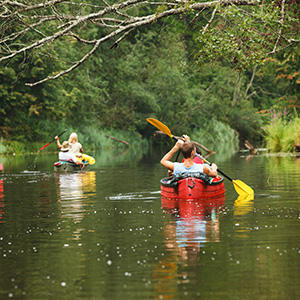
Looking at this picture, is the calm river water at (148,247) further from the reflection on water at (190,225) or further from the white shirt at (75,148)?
the white shirt at (75,148)

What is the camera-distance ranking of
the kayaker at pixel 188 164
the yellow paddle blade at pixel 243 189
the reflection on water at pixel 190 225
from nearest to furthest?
the reflection on water at pixel 190 225
the kayaker at pixel 188 164
the yellow paddle blade at pixel 243 189

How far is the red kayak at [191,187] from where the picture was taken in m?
14.5

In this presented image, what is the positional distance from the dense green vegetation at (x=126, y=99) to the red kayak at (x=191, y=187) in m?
30.8

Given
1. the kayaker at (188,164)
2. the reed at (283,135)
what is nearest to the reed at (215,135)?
the reed at (283,135)

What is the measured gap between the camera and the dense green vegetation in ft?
159

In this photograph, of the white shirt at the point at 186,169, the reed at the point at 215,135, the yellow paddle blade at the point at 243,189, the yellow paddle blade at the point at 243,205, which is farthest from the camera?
the reed at the point at 215,135

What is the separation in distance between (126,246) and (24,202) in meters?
6.60

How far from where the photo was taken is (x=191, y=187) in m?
14.4

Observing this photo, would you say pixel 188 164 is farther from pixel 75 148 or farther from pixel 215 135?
pixel 215 135

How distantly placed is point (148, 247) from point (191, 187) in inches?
220

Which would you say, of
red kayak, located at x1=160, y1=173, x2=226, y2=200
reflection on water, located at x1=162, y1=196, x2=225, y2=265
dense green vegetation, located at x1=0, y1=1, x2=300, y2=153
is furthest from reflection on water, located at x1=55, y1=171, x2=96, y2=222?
dense green vegetation, located at x1=0, y1=1, x2=300, y2=153


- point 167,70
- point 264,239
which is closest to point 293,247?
point 264,239

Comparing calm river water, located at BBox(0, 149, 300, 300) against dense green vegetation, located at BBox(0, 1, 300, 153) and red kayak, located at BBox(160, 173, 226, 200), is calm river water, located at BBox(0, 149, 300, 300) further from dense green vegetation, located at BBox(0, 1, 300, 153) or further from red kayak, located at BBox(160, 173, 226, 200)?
dense green vegetation, located at BBox(0, 1, 300, 153)

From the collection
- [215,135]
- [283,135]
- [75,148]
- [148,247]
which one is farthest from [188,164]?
[215,135]
